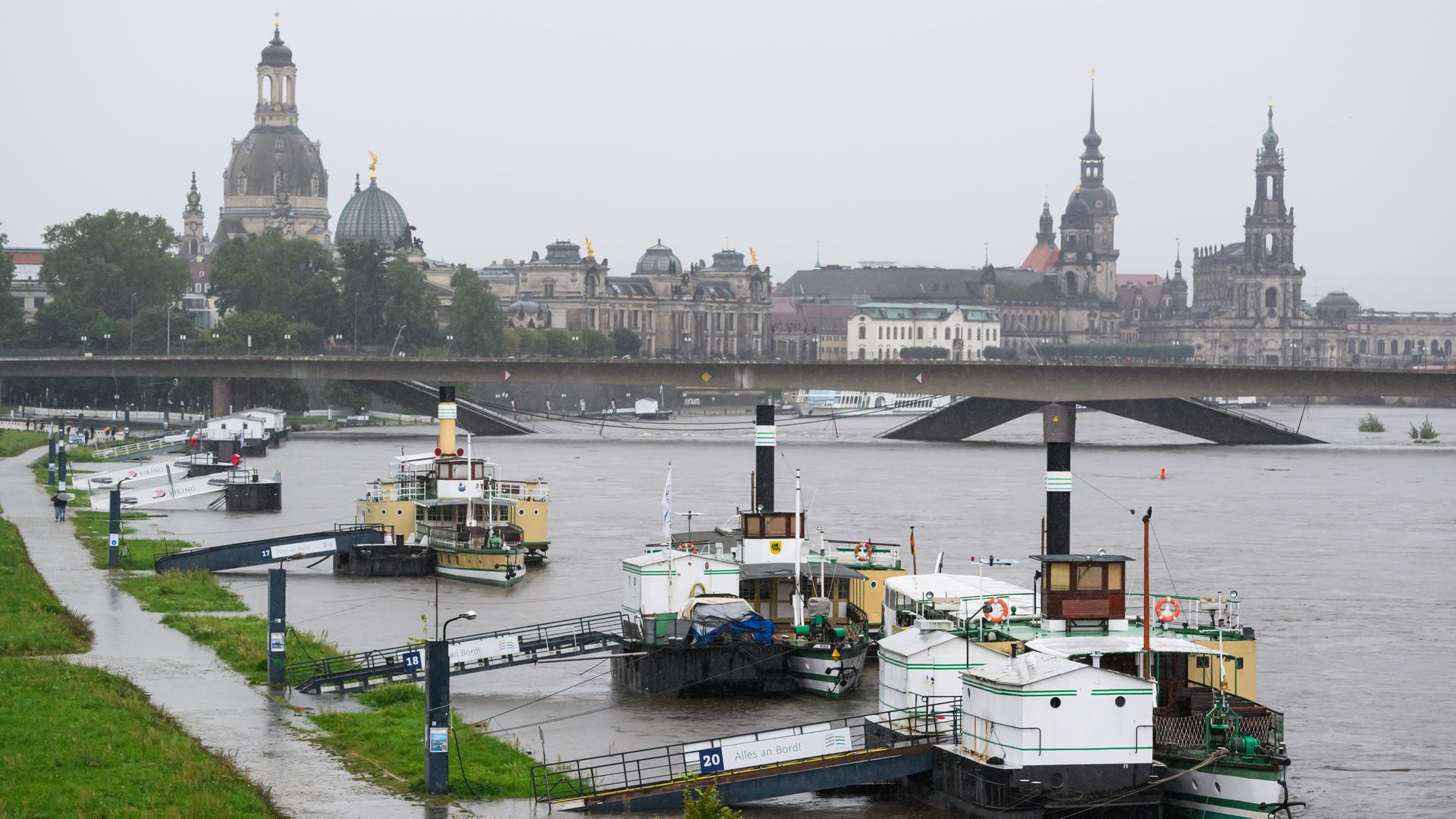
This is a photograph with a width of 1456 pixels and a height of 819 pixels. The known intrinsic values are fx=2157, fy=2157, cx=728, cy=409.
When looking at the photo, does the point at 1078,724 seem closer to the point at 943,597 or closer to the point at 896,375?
the point at 943,597

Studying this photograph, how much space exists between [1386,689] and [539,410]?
147563mm

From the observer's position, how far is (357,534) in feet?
198

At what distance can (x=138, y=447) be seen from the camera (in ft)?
359

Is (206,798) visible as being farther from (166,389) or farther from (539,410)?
(539,410)

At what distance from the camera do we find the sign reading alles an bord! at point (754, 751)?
30359 millimetres

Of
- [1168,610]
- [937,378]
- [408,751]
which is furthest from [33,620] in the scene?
[937,378]

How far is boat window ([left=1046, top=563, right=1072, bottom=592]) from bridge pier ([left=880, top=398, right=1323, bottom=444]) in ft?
332

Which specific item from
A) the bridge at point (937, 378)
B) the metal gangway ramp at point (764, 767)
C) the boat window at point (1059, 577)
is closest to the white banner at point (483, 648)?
the metal gangway ramp at point (764, 767)

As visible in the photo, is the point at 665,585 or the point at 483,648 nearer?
the point at 483,648

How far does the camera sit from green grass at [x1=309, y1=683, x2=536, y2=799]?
101ft

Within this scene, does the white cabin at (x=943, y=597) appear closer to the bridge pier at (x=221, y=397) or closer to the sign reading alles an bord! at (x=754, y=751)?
the sign reading alles an bord! at (x=754, y=751)

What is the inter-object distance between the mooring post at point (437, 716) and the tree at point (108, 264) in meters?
150

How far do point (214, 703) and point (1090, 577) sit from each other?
1464 cm

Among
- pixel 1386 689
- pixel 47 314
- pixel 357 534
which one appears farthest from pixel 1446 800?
pixel 47 314
